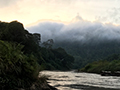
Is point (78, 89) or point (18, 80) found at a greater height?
point (18, 80)

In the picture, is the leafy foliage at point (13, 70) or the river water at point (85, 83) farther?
the river water at point (85, 83)

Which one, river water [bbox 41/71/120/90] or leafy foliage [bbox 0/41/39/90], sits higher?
leafy foliage [bbox 0/41/39/90]

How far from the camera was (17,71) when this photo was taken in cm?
1595

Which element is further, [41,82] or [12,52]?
[41,82]

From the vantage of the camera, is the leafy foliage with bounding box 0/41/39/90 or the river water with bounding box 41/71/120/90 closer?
the leafy foliage with bounding box 0/41/39/90

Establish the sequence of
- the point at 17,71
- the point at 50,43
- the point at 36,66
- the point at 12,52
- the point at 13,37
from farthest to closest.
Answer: the point at 50,43 → the point at 13,37 → the point at 36,66 → the point at 12,52 → the point at 17,71

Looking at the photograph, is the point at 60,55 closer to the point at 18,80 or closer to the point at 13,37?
the point at 13,37

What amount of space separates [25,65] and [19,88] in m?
2.79

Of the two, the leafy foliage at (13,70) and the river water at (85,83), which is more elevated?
the leafy foliage at (13,70)

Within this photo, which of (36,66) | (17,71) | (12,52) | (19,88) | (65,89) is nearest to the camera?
(19,88)

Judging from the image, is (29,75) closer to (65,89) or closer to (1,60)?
(1,60)

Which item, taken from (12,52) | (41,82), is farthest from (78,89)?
(12,52)

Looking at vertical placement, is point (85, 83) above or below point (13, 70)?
below

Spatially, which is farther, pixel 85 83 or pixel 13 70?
pixel 85 83
